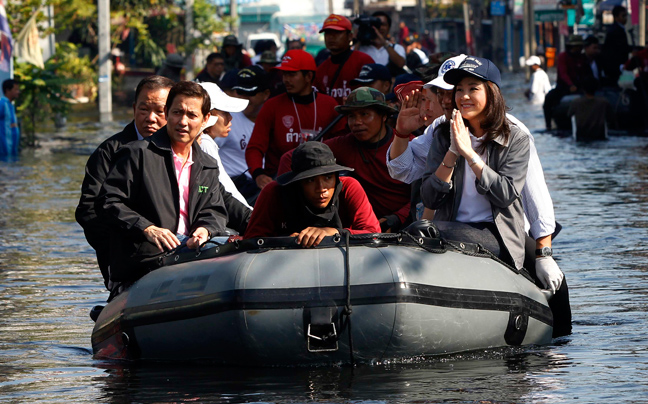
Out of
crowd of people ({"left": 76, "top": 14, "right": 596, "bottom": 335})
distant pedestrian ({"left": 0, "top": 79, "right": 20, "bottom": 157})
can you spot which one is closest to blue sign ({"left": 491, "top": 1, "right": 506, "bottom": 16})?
distant pedestrian ({"left": 0, "top": 79, "right": 20, "bottom": 157})

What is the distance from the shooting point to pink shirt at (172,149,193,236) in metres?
7.52

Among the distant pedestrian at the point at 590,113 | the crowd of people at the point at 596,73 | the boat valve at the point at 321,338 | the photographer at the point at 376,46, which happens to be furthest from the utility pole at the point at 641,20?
the boat valve at the point at 321,338

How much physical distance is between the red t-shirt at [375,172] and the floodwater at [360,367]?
139 cm

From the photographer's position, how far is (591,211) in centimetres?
1405

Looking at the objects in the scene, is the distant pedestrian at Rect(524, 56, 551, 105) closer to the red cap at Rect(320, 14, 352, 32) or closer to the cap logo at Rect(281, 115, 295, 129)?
the red cap at Rect(320, 14, 352, 32)

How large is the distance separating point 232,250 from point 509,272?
1523mm

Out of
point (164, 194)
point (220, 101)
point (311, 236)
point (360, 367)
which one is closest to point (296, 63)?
point (220, 101)

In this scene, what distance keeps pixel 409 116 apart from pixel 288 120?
3.17 m

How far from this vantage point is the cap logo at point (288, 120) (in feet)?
36.0

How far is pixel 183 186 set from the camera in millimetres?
7574

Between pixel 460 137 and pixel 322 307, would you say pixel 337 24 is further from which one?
pixel 322 307

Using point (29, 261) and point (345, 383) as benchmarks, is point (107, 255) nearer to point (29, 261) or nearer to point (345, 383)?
point (345, 383)

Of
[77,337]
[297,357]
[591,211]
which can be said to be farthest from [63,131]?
[297,357]

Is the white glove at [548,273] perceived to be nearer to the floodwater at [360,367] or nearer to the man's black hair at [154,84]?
the floodwater at [360,367]
